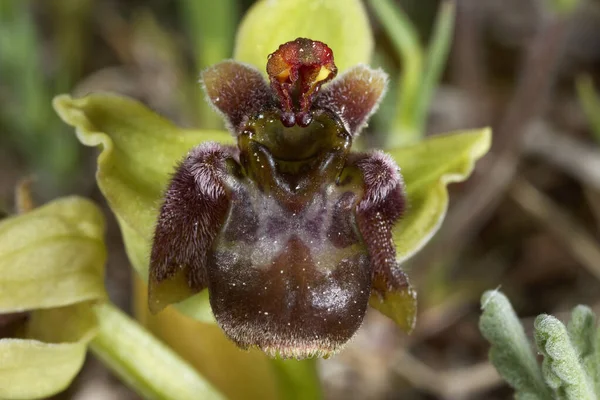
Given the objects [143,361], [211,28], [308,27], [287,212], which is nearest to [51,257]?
[143,361]

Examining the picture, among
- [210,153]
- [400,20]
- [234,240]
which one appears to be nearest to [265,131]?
[210,153]

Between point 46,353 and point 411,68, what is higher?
point 411,68

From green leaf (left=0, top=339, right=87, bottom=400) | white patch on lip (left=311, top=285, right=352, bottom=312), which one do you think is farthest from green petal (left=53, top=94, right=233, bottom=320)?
white patch on lip (left=311, top=285, right=352, bottom=312)

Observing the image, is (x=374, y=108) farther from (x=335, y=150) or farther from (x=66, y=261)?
(x=66, y=261)

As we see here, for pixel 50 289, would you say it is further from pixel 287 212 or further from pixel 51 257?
pixel 287 212

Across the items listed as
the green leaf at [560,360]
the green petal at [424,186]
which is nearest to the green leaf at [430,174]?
the green petal at [424,186]
